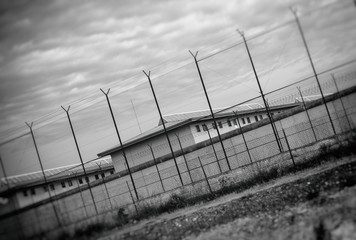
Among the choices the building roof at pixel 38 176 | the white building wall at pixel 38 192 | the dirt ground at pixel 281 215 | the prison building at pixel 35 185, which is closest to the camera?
the dirt ground at pixel 281 215

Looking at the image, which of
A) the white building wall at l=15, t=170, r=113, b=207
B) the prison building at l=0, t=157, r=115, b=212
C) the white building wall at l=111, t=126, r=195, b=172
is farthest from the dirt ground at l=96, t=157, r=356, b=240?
the white building wall at l=15, t=170, r=113, b=207

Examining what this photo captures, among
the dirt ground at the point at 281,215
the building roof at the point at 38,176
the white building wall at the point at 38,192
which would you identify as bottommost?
the dirt ground at the point at 281,215

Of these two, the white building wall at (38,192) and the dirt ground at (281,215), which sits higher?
the white building wall at (38,192)

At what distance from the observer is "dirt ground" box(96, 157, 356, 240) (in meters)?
4.52

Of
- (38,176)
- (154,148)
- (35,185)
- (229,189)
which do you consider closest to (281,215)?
(229,189)

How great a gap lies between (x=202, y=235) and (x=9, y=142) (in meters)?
11.6

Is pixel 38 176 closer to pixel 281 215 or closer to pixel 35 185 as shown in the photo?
pixel 35 185

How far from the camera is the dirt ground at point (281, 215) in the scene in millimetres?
4516

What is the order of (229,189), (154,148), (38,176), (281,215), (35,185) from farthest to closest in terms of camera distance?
1. (154,148)
2. (38,176)
3. (35,185)
4. (229,189)
5. (281,215)

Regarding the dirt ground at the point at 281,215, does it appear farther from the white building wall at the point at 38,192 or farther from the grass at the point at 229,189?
the white building wall at the point at 38,192

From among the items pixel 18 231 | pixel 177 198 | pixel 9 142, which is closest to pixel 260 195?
pixel 177 198

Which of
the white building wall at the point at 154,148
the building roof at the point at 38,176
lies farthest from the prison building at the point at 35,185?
the white building wall at the point at 154,148

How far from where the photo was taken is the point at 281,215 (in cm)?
542

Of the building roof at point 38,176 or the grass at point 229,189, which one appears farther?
the building roof at point 38,176
